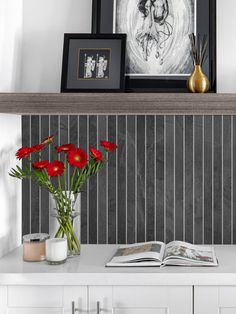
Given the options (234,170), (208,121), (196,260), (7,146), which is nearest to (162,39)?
(208,121)

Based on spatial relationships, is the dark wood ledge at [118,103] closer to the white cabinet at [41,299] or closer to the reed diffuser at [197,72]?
the reed diffuser at [197,72]

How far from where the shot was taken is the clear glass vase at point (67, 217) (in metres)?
2.22

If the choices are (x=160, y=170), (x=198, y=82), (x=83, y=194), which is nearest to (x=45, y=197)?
(x=83, y=194)

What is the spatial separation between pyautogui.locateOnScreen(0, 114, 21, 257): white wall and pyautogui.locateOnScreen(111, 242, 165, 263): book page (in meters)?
0.48

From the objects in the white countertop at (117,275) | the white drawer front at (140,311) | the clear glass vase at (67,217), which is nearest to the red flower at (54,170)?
the clear glass vase at (67,217)

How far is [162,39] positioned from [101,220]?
2.87ft

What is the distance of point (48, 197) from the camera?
99.7 inches

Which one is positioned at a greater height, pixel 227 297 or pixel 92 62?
pixel 92 62

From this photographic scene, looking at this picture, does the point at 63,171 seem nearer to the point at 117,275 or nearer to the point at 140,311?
the point at 117,275

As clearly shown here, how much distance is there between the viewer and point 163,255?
2.20m

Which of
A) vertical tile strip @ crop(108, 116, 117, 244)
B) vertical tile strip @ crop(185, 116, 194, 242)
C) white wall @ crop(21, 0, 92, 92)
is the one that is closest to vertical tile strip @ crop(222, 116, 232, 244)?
vertical tile strip @ crop(185, 116, 194, 242)

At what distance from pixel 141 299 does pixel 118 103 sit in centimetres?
75

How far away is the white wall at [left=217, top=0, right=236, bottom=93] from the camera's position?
8.04ft

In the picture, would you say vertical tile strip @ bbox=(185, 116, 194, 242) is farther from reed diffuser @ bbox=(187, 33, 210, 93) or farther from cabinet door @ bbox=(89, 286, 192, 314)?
cabinet door @ bbox=(89, 286, 192, 314)
